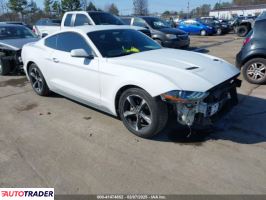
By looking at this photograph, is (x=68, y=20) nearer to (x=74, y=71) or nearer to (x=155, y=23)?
(x=155, y=23)

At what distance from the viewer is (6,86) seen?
7184mm

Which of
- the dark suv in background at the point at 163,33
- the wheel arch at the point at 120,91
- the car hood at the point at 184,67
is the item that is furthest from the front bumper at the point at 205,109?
the dark suv in background at the point at 163,33

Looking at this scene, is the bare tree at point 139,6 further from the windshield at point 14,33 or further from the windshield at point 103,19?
the windshield at point 14,33

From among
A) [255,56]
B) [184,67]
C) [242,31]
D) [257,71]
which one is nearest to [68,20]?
[255,56]

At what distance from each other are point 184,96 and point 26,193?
2155 millimetres

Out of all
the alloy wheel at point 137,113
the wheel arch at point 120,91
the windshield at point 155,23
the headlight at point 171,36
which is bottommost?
the alloy wheel at point 137,113

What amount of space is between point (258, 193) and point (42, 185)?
234 cm

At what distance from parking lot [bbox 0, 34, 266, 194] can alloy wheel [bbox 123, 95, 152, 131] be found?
0.69 ft

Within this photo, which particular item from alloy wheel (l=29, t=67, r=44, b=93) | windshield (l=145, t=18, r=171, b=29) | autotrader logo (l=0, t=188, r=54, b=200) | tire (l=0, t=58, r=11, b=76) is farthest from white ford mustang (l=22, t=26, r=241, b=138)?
windshield (l=145, t=18, r=171, b=29)

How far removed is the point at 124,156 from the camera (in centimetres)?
351

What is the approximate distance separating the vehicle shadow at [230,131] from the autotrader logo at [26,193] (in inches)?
66.6

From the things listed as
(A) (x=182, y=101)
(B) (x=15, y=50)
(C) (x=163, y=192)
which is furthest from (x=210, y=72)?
(B) (x=15, y=50)

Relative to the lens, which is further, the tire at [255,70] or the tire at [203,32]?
the tire at [203,32]

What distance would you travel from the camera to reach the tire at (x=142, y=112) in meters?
3.58
